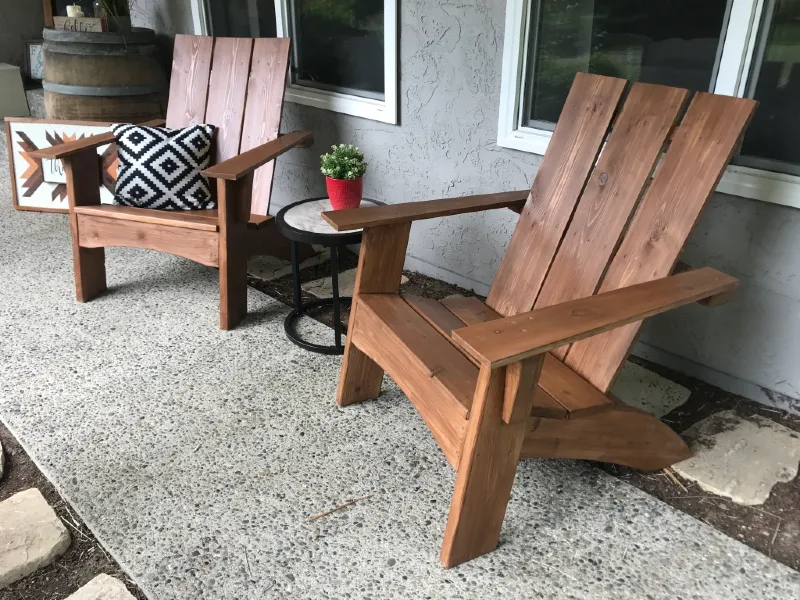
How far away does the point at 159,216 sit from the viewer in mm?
2227

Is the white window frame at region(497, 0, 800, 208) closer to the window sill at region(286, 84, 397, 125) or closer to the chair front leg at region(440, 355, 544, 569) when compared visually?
the chair front leg at region(440, 355, 544, 569)

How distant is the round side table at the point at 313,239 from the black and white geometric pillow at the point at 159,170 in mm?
509

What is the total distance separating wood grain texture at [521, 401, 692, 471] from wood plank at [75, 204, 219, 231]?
1324 millimetres

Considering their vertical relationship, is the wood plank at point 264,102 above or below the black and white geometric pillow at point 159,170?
above

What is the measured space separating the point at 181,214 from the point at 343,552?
1415 millimetres

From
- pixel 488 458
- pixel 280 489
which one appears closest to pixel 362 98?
pixel 280 489

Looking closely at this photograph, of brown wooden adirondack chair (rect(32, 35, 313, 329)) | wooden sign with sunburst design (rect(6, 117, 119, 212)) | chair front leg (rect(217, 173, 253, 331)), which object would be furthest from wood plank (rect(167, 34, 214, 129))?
chair front leg (rect(217, 173, 253, 331))

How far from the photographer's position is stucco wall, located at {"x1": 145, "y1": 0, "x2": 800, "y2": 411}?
1734 mm

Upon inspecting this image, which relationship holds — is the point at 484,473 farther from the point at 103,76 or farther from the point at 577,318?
the point at 103,76

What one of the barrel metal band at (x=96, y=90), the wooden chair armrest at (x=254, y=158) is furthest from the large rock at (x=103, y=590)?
the barrel metal band at (x=96, y=90)

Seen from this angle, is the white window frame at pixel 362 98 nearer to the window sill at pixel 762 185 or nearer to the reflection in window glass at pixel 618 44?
the reflection in window glass at pixel 618 44

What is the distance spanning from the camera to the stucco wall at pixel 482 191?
5.69 ft

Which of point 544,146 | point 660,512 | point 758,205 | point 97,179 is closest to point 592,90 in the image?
point 544,146

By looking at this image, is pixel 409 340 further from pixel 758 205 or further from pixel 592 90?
pixel 758 205
